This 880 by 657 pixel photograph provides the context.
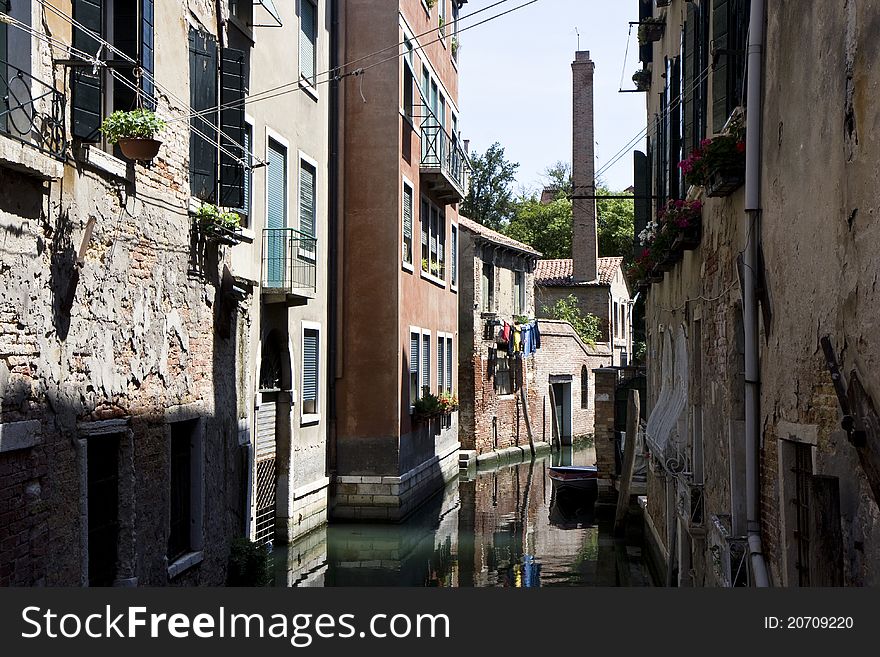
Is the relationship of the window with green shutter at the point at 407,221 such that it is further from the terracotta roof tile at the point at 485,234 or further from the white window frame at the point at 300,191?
the terracotta roof tile at the point at 485,234

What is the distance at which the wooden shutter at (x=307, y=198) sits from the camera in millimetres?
15812

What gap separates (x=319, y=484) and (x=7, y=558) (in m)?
10.4

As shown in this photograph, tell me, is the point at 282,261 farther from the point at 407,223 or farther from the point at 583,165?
the point at 583,165

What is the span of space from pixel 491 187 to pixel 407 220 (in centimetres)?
3298

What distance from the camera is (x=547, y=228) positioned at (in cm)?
4944

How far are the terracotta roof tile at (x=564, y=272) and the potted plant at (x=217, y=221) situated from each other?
98.5 feet

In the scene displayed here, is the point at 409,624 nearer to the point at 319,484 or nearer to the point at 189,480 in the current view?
the point at 189,480

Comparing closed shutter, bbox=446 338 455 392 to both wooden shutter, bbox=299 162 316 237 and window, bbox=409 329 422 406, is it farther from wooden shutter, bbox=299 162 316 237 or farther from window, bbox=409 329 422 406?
wooden shutter, bbox=299 162 316 237

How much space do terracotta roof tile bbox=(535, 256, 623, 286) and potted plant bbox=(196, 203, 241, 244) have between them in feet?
98.5

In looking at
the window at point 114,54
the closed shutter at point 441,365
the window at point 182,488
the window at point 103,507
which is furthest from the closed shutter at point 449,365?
the window at point 103,507

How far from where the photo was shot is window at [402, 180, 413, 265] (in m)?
19.1

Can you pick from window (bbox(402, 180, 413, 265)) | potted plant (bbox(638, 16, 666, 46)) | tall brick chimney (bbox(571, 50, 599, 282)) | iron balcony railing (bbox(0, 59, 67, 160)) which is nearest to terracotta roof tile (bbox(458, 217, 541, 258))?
tall brick chimney (bbox(571, 50, 599, 282))

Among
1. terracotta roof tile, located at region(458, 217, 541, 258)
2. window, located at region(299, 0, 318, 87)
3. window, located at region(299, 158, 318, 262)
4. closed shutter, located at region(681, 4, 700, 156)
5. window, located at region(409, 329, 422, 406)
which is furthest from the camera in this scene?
terracotta roof tile, located at region(458, 217, 541, 258)

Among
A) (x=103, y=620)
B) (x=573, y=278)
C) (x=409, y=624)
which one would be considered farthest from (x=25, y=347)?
(x=573, y=278)
